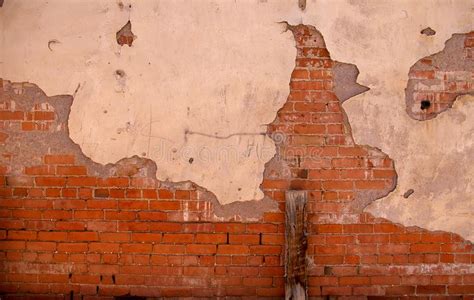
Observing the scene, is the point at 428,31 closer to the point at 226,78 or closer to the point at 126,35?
the point at 226,78

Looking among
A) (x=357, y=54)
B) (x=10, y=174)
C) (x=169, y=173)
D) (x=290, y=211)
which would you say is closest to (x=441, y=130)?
(x=357, y=54)

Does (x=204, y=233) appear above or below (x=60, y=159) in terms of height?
below

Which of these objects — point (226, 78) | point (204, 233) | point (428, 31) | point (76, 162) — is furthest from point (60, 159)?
point (428, 31)

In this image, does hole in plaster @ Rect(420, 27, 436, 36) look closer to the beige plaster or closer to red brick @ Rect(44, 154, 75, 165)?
the beige plaster

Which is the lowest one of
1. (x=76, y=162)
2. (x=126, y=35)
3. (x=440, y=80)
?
(x=76, y=162)

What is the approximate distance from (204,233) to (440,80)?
1863mm

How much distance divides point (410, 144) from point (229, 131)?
3.94ft

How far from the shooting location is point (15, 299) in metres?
3.27

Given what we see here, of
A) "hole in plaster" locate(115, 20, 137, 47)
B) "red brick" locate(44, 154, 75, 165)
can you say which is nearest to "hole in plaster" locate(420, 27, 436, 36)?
"hole in plaster" locate(115, 20, 137, 47)

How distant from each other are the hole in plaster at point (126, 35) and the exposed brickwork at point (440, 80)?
6.06ft

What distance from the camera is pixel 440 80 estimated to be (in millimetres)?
3199

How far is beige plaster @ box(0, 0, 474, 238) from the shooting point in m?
3.17

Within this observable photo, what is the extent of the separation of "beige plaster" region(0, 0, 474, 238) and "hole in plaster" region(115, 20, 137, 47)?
3 centimetres

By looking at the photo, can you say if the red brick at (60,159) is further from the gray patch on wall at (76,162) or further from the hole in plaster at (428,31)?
the hole in plaster at (428,31)
